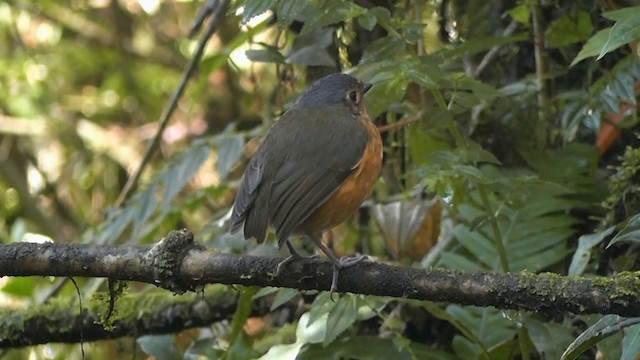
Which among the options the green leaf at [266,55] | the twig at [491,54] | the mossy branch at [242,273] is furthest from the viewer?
the twig at [491,54]

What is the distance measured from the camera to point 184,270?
2.71 metres

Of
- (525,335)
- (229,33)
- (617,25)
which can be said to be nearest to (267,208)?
(525,335)

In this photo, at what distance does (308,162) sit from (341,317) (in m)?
0.51

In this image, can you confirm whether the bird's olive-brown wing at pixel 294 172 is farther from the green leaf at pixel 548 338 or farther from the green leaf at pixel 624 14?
the green leaf at pixel 624 14

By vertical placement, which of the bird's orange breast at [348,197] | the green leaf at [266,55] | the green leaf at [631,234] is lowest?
the bird's orange breast at [348,197]

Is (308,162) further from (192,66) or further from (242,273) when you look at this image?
(192,66)

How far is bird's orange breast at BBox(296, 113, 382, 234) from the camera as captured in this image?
320 cm

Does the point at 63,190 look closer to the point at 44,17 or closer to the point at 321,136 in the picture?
the point at 44,17

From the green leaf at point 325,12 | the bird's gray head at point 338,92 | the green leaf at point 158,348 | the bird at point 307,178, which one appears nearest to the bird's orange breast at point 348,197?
the bird at point 307,178

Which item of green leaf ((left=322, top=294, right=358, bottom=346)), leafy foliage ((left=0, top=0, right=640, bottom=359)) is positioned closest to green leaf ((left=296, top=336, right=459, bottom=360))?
leafy foliage ((left=0, top=0, right=640, bottom=359))

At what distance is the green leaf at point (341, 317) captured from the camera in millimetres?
3182

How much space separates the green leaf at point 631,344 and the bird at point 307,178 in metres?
0.85

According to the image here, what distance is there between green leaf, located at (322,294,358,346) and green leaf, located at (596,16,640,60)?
45.7 inches

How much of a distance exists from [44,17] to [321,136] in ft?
13.1
